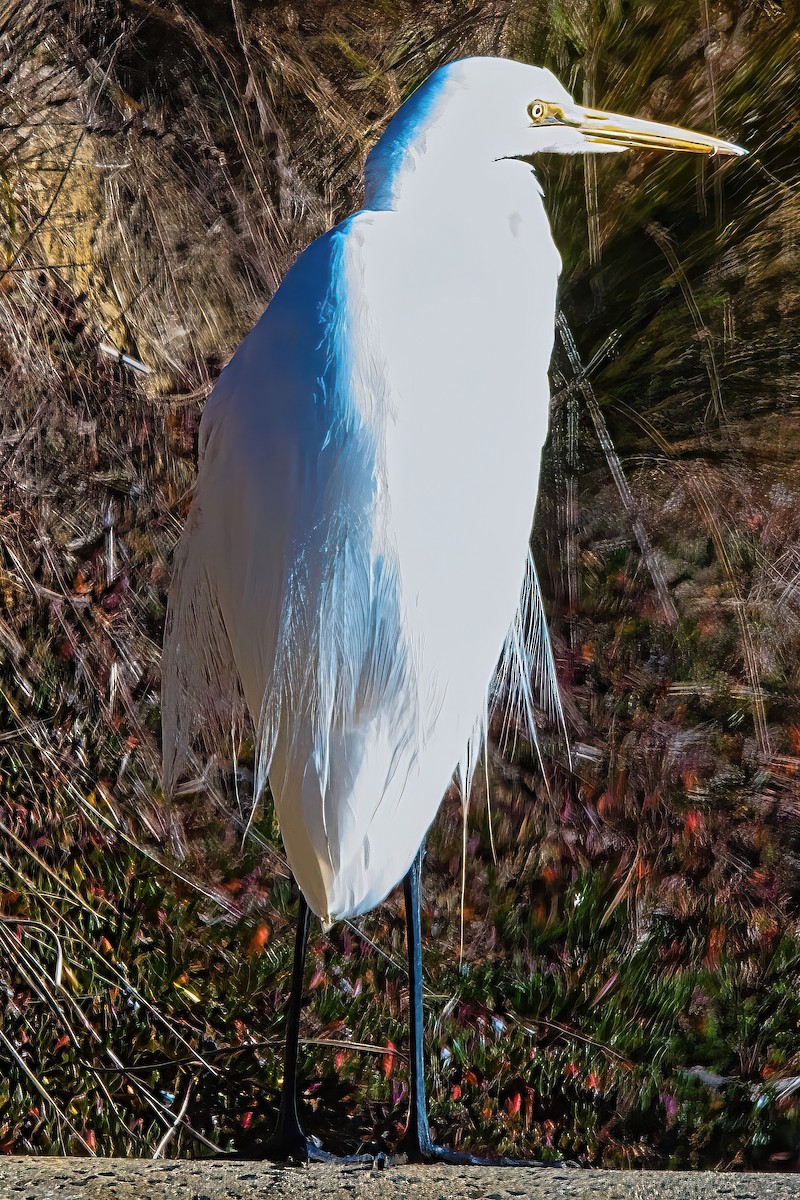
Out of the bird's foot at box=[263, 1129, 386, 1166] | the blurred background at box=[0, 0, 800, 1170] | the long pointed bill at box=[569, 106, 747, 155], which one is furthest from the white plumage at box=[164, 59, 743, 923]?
the blurred background at box=[0, 0, 800, 1170]

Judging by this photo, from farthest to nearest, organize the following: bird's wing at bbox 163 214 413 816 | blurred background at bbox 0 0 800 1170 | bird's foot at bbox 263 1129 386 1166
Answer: blurred background at bbox 0 0 800 1170
bird's foot at bbox 263 1129 386 1166
bird's wing at bbox 163 214 413 816

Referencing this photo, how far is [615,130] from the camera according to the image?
1.18 metres

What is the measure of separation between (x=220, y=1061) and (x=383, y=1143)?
0.84 feet

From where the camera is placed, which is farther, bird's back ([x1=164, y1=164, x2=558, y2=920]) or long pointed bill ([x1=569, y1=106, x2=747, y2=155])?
long pointed bill ([x1=569, y1=106, x2=747, y2=155])

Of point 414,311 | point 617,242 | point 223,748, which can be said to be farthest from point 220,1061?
point 617,242

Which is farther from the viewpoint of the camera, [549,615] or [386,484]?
[549,615]

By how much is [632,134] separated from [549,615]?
0.68 meters

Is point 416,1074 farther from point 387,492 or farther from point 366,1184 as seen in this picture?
point 387,492

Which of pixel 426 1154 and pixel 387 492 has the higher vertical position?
pixel 387 492

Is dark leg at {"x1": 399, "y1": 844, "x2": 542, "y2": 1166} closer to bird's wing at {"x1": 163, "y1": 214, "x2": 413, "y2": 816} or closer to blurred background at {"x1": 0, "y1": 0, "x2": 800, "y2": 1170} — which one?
bird's wing at {"x1": 163, "y1": 214, "x2": 413, "y2": 816}

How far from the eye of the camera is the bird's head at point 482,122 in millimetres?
1089

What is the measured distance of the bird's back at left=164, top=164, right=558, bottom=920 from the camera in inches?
37.9

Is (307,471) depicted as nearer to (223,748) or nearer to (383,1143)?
(223,748)

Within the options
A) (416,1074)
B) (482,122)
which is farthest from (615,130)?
(416,1074)
